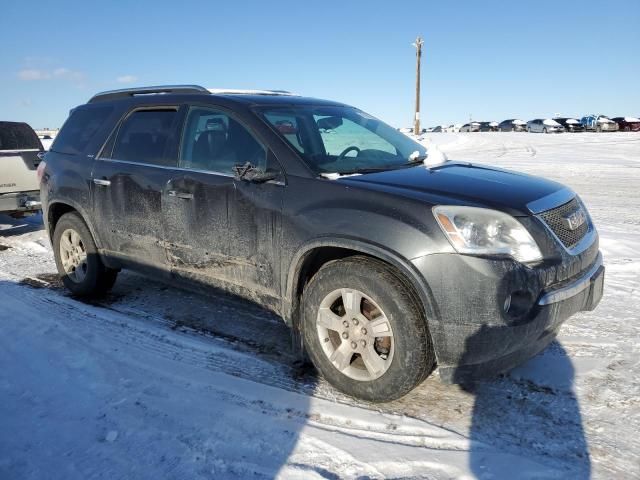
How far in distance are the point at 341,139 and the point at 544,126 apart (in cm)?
4709

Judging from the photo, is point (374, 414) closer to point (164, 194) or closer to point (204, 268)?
point (204, 268)

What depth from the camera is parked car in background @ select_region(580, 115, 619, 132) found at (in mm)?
42188

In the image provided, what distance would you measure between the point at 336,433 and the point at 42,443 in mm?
1545

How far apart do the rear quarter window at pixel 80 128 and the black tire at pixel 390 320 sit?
2.95 metres

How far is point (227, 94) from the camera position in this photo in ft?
12.7

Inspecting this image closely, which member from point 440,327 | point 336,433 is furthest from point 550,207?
point 336,433

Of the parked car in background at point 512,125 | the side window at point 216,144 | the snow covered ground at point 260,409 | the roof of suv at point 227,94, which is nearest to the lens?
the snow covered ground at point 260,409

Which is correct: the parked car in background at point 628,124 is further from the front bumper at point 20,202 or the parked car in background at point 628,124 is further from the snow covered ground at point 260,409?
the front bumper at point 20,202

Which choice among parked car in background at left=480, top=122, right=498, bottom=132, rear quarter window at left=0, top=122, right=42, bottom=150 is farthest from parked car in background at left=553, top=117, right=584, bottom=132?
rear quarter window at left=0, top=122, right=42, bottom=150

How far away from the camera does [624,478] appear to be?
225 cm

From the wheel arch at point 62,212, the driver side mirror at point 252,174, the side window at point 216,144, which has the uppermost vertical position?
the side window at point 216,144

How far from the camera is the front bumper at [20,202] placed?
287 inches

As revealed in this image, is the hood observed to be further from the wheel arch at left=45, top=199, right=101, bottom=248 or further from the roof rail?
the wheel arch at left=45, top=199, right=101, bottom=248

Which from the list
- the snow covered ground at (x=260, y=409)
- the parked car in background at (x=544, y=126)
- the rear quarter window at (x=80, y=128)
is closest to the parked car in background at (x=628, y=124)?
the parked car in background at (x=544, y=126)
